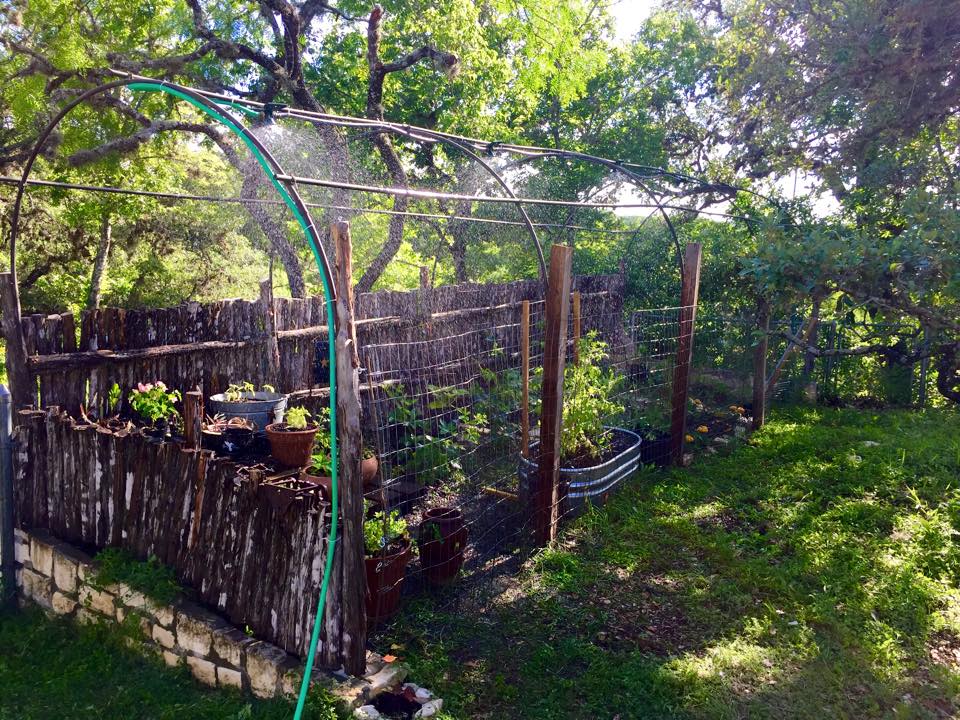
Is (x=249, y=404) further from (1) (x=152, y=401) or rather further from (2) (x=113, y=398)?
(2) (x=113, y=398)

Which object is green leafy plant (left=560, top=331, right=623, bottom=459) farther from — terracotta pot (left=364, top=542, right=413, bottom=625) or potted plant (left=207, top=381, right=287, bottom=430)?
potted plant (left=207, top=381, right=287, bottom=430)

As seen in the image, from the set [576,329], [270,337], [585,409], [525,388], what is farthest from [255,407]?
[576,329]

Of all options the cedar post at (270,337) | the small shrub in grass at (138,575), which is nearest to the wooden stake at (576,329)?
the cedar post at (270,337)

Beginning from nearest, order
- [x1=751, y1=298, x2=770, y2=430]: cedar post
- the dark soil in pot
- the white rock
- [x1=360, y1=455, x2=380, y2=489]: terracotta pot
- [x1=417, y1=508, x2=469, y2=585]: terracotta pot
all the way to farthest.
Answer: the white rock, [x1=417, y1=508, x2=469, y2=585]: terracotta pot, [x1=360, y1=455, x2=380, y2=489]: terracotta pot, the dark soil in pot, [x1=751, y1=298, x2=770, y2=430]: cedar post

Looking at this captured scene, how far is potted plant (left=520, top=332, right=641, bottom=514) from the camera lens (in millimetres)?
4918

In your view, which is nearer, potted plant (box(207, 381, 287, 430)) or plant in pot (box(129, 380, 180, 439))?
plant in pot (box(129, 380, 180, 439))

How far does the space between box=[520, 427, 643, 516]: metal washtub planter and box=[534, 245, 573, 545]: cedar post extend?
0.21m

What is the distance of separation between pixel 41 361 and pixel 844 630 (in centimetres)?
480

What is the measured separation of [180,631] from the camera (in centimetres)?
318

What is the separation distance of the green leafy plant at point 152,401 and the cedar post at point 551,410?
263 cm

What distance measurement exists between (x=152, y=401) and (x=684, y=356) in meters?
4.32

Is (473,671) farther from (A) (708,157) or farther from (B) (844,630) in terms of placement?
(A) (708,157)

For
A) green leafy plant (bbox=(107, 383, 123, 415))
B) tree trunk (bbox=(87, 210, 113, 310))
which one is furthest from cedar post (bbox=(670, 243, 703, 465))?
tree trunk (bbox=(87, 210, 113, 310))

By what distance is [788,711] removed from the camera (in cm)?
301
